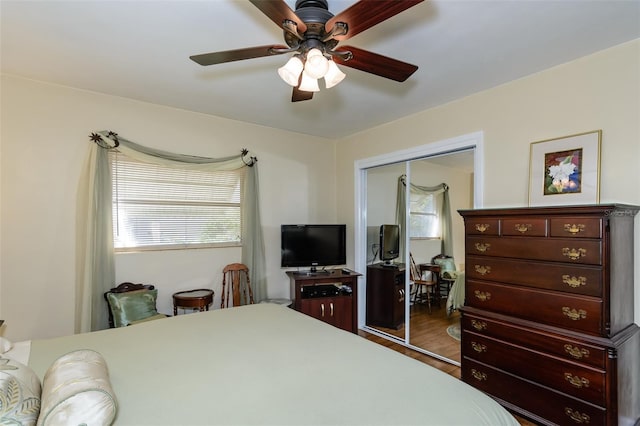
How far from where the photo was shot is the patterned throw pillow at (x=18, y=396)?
3.30ft

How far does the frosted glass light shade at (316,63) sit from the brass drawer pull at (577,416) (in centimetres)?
246

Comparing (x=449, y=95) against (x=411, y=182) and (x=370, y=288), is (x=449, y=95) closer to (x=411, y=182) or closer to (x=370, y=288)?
(x=411, y=182)

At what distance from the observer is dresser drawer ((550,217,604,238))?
1.88 meters

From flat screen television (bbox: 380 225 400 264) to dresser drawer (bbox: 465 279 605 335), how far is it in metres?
1.45

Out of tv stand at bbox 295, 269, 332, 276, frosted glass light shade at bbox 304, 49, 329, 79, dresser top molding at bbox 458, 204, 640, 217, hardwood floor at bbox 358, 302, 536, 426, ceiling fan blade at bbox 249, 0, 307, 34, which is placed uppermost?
ceiling fan blade at bbox 249, 0, 307, 34

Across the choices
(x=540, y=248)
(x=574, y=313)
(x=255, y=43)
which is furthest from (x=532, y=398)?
(x=255, y=43)

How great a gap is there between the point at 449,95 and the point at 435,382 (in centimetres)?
256

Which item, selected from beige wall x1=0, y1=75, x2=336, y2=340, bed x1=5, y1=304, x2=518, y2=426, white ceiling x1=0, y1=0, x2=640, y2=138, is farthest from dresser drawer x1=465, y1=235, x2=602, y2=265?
beige wall x1=0, y1=75, x2=336, y2=340

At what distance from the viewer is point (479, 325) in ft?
7.95

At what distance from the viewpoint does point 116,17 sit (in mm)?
1854

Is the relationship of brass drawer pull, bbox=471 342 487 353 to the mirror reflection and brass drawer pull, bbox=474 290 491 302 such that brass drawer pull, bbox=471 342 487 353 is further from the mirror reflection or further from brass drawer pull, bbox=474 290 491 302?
the mirror reflection

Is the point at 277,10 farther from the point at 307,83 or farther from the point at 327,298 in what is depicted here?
the point at 327,298

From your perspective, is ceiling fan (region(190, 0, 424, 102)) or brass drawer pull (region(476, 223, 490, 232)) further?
brass drawer pull (region(476, 223, 490, 232))

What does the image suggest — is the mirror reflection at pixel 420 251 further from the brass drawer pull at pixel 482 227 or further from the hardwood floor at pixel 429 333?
the brass drawer pull at pixel 482 227
